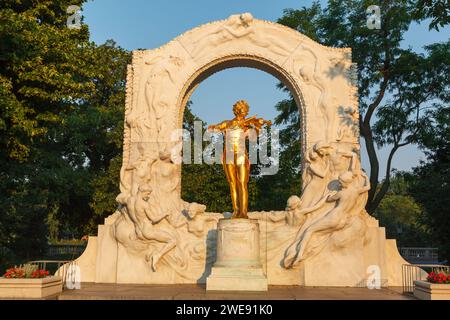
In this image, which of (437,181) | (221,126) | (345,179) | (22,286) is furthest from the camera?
(437,181)

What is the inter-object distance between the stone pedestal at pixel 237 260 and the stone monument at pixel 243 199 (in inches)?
0.9

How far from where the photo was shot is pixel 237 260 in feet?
32.9

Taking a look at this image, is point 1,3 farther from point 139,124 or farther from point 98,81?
point 98,81

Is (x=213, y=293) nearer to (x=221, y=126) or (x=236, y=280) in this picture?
(x=236, y=280)

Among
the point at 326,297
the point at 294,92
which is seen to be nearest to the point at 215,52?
the point at 294,92

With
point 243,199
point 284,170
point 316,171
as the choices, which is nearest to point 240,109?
point 243,199

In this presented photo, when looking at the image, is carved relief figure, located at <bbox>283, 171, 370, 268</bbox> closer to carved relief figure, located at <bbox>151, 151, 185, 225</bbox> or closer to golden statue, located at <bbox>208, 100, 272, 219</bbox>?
golden statue, located at <bbox>208, 100, 272, 219</bbox>

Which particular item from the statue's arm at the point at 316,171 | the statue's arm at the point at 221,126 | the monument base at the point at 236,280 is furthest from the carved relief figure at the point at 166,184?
the statue's arm at the point at 316,171

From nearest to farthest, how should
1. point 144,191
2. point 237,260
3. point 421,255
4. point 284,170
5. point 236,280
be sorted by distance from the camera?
point 236,280, point 237,260, point 144,191, point 284,170, point 421,255

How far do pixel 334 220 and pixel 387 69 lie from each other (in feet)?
39.3

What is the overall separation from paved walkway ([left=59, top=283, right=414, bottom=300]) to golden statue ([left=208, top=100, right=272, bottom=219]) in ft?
6.54

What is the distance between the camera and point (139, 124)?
42.4ft

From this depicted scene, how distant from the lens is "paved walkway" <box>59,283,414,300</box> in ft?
28.9

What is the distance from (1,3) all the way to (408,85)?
55.4 ft
